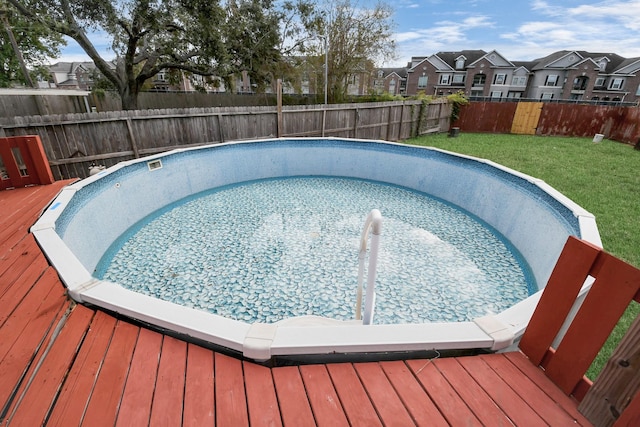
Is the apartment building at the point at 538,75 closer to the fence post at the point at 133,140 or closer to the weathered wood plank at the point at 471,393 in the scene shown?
the fence post at the point at 133,140

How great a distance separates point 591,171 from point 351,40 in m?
15.2

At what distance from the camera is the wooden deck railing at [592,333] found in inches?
50.0

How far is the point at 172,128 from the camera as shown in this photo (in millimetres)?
7668

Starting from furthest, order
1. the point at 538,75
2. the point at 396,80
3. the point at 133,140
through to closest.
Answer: the point at 396,80 → the point at 538,75 → the point at 133,140

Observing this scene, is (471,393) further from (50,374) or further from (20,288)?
(20,288)

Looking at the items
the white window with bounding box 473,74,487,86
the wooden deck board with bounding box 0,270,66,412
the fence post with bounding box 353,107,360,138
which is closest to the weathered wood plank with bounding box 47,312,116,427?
the wooden deck board with bounding box 0,270,66,412

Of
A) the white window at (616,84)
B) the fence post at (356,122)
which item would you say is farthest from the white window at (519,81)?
the fence post at (356,122)

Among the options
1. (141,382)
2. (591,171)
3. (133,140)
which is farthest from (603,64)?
(141,382)

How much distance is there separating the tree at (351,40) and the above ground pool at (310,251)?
13839mm

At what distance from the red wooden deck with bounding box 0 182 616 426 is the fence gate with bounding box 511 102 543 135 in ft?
57.6

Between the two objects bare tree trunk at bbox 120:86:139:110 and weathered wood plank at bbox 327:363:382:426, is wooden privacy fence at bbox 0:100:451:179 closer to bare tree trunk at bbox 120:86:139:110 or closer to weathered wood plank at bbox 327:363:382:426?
weathered wood plank at bbox 327:363:382:426

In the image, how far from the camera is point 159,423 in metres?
1.39

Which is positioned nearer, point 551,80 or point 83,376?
point 83,376

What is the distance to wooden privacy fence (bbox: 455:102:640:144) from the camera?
43.0 feet
